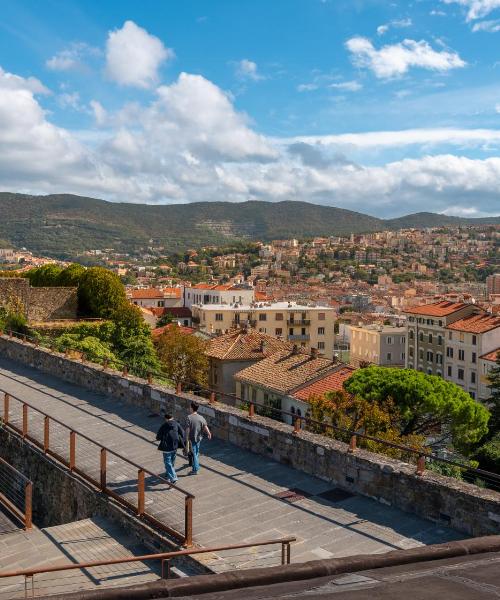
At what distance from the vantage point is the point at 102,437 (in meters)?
10.5

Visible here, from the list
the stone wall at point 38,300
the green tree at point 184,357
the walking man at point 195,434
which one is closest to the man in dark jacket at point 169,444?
the walking man at point 195,434

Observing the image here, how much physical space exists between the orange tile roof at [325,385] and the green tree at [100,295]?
1154cm

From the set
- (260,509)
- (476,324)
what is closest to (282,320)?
(476,324)

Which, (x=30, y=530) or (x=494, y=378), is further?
(x=494, y=378)

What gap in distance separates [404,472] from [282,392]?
99.7ft

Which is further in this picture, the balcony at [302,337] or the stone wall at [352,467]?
the balcony at [302,337]

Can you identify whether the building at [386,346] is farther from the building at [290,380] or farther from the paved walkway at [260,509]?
the paved walkway at [260,509]

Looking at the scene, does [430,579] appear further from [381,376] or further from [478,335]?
[478,335]

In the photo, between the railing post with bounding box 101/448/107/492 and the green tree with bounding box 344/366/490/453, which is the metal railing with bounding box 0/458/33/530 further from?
the green tree with bounding box 344/366/490/453

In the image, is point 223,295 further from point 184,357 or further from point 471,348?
point 184,357

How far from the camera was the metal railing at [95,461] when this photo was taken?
21.3ft

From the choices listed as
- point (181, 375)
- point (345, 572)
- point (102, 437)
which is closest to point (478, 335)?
point (181, 375)

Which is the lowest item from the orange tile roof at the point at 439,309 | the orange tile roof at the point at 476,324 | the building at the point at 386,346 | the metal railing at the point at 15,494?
the building at the point at 386,346

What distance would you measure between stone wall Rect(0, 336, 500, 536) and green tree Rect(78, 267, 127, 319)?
26857mm
